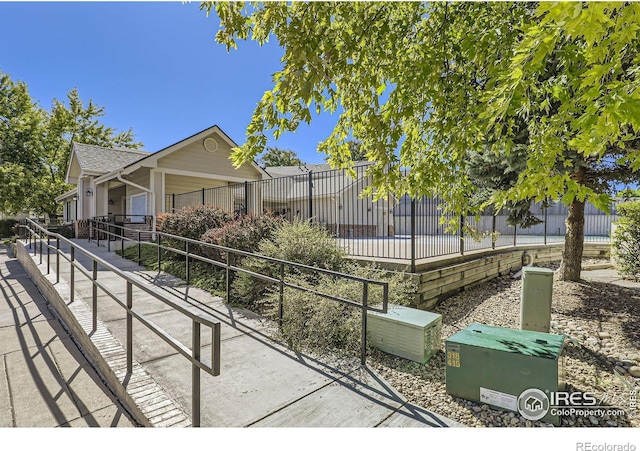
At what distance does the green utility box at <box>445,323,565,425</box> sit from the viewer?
98.1 inches

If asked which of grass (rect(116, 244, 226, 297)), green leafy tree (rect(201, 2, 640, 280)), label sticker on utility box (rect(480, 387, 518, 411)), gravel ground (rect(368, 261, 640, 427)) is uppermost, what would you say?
green leafy tree (rect(201, 2, 640, 280))

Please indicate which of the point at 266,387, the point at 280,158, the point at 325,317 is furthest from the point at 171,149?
the point at 280,158

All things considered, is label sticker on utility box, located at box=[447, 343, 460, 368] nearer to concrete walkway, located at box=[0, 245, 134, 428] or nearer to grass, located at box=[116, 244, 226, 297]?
concrete walkway, located at box=[0, 245, 134, 428]

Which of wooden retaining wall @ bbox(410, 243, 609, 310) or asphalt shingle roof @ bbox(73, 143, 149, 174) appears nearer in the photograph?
wooden retaining wall @ bbox(410, 243, 609, 310)

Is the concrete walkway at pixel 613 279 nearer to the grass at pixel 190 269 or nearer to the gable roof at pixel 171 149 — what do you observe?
the grass at pixel 190 269

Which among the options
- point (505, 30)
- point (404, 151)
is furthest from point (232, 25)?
point (505, 30)

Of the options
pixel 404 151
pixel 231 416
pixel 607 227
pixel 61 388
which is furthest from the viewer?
pixel 607 227

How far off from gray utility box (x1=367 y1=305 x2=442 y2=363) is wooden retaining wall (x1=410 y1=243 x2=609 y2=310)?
4.84 ft

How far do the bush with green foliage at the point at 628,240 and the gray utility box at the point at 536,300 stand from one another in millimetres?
5150

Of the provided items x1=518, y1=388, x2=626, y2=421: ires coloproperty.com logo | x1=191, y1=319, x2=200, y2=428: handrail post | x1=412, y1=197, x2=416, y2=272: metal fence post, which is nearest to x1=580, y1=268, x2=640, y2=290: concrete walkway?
x1=412, y1=197, x2=416, y2=272: metal fence post

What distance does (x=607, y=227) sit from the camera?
52.1 feet

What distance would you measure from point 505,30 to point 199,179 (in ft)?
43.8

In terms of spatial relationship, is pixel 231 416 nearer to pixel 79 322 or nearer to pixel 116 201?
pixel 79 322

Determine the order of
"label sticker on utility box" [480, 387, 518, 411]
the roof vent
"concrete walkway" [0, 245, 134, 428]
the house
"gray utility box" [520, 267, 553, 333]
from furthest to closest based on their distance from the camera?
the roof vent < the house < "gray utility box" [520, 267, 553, 333] < "concrete walkway" [0, 245, 134, 428] < "label sticker on utility box" [480, 387, 518, 411]
